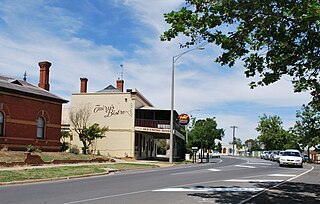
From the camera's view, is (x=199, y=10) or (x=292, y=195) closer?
(x=199, y=10)

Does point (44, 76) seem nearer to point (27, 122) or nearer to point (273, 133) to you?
point (27, 122)

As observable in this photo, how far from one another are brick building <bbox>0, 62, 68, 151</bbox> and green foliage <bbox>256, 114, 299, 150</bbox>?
154 ft

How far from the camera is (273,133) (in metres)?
72.7

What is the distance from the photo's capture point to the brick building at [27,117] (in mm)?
29875

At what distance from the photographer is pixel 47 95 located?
34594 millimetres

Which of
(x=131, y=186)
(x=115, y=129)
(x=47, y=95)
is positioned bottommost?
(x=131, y=186)

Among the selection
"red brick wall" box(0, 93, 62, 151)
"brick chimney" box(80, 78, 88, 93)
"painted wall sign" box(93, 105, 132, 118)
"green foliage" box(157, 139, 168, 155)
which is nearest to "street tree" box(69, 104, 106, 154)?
"painted wall sign" box(93, 105, 132, 118)

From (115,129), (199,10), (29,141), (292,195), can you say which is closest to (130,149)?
(115,129)

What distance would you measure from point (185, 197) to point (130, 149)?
96.0 feet

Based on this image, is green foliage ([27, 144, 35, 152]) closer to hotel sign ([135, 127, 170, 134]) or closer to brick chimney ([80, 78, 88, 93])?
hotel sign ([135, 127, 170, 134])

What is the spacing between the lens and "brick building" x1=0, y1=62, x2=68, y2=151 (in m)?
29.9

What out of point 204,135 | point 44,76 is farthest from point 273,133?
point 44,76

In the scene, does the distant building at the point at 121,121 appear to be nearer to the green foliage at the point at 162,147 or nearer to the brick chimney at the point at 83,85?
the brick chimney at the point at 83,85

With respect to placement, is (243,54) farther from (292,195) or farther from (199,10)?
(292,195)
